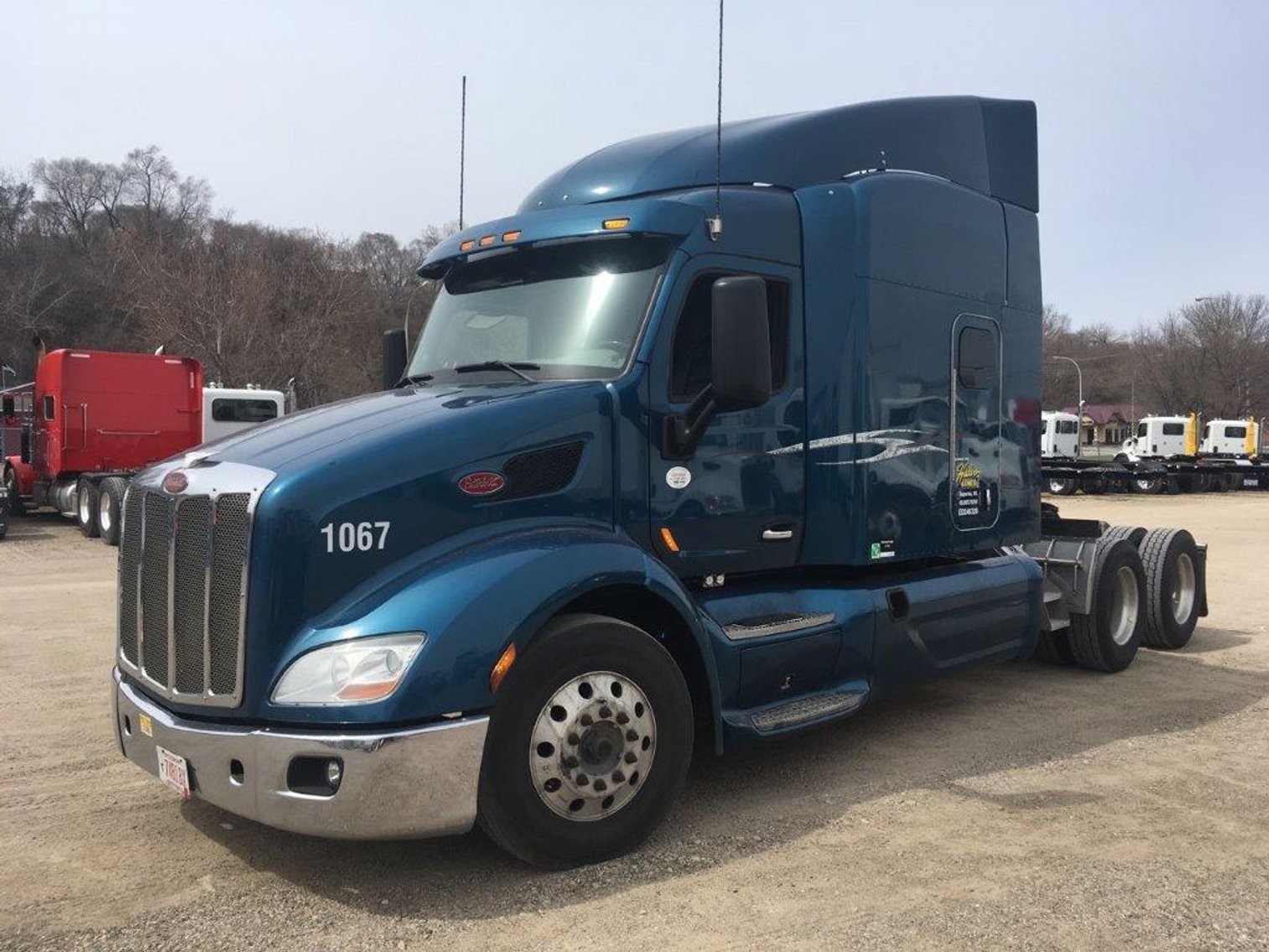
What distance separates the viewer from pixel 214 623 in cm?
393

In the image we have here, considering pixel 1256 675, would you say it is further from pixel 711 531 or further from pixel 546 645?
pixel 546 645

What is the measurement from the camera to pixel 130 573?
178 inches

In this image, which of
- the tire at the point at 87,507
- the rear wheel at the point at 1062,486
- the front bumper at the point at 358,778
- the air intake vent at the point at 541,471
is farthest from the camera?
the rear wheel at the point at 1062,486

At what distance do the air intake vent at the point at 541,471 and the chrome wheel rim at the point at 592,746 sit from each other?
0.79 m

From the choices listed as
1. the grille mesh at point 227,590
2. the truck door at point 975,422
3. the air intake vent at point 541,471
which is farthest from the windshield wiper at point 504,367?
the truck door at point 975,422

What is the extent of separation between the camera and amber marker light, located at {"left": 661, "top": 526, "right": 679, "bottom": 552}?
4.86m

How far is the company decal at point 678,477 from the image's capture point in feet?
15.9

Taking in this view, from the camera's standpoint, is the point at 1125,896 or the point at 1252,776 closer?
the point at 1125,896

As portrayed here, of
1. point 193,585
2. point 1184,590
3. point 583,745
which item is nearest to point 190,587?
point 193,585

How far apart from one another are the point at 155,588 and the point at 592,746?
6.12 feet

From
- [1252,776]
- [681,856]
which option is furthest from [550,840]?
[1252,776]

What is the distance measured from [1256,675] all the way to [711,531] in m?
5.26

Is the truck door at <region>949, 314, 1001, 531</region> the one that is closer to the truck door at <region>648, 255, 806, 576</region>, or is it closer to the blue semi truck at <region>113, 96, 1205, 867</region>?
the blue semi truck at <region>113, 96, 1205, 867</region>

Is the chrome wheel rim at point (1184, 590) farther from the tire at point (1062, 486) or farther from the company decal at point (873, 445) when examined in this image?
the tire at point (1062, 486)
